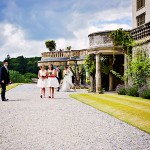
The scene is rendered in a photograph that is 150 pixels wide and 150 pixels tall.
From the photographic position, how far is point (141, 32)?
20125mm

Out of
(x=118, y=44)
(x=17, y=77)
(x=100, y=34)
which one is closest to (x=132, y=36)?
(x=118, y=44)

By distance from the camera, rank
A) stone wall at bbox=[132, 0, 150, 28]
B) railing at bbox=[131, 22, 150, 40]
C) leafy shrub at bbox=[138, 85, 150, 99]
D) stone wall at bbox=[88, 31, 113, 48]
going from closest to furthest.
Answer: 1. leafy shrub at bbox=[138, 85, 150, 99]
2. railing at bbox=[131, 22, 150, 40]
3. stone wall at bbox=[88, 31, 113, 48]
4. stone wall at bbox=[132, 0, 150, 28]

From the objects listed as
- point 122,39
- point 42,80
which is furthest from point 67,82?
point 42,80

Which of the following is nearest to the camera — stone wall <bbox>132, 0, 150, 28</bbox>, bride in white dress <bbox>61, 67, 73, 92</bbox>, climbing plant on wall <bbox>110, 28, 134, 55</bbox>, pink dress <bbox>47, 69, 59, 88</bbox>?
pink dress <bbox>47, 69, 59, 88</bbox>

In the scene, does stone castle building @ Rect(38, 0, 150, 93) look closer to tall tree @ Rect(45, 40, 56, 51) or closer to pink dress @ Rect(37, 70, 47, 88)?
pink dress @ Rect(37, 70, 47, 88)

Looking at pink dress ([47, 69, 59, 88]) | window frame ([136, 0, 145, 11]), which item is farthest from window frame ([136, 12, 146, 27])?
pink dress ([47, 69, 59, 88])

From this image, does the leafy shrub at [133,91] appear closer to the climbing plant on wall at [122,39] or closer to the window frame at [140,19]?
the climbing plant on wall at [122,39]

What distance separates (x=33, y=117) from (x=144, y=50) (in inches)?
390

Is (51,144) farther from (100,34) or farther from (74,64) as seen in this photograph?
(74,64)

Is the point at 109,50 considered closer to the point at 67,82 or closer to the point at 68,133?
the point at 67,82

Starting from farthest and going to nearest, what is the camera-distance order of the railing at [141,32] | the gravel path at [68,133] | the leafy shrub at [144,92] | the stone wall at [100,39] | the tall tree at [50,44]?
1. the tall tree at [50,44]
2. the stone wall at [100,39]
3. the railing at [141,32]
4. the leafy shrub at [144,92]
5. the gravel path at [68,133]

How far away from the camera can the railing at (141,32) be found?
19.0m

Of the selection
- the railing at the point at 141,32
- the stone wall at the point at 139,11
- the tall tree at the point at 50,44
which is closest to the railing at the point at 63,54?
the stone wall at the point at 139,11

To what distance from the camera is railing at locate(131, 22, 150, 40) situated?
19.0 meters
